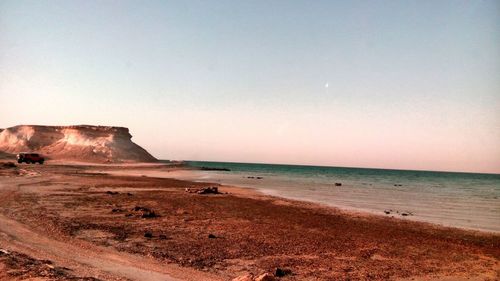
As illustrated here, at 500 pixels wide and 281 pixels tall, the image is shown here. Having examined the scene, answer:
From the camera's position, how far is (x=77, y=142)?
358ft

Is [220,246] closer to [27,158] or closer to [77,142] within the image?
[27,158]

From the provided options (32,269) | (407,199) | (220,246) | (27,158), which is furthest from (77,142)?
(32,269)

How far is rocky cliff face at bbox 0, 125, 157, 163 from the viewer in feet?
340

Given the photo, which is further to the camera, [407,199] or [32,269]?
[407,199]

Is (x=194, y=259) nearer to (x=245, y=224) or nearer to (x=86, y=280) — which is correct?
(x=86, y=280)

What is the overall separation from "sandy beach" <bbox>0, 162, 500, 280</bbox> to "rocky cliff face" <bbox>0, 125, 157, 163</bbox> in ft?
289

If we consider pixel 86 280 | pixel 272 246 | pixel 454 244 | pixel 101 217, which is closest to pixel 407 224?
pixel 454 244

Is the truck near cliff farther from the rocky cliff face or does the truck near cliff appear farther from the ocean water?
the ocean water

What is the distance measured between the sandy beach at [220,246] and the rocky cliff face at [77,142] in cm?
8814

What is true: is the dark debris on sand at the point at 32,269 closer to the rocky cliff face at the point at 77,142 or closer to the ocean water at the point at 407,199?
the ocean water at the point at 407,199

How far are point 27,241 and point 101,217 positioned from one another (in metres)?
5.50

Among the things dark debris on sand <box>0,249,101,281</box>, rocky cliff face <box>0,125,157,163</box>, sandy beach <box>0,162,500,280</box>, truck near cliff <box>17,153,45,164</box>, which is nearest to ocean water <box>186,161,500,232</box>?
sandy beach <box>0,162,500,280</box>

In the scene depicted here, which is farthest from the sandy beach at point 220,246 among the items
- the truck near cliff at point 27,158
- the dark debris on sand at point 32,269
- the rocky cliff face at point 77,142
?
the rocky cliff face at point 77,142

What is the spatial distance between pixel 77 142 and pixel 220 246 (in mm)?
109589
